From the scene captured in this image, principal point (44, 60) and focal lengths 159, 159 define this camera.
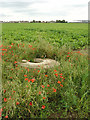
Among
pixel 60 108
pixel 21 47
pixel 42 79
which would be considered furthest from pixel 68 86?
pixel 21 47

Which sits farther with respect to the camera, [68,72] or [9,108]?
[68,72]

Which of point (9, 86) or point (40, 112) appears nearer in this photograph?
point (40, 112)

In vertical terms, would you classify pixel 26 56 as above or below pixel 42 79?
above

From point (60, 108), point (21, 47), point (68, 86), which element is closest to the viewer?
point (60, 108)

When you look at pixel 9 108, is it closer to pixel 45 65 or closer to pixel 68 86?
pixel 68 86

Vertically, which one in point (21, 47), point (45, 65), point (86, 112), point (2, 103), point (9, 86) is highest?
point (21, 47)

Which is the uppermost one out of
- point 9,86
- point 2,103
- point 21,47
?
point 21,47

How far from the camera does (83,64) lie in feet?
16.4

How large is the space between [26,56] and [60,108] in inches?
116

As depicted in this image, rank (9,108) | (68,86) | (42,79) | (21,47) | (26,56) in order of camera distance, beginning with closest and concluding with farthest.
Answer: (9,108)
(68,86)
(42,79)
(26,56)
(21,47)

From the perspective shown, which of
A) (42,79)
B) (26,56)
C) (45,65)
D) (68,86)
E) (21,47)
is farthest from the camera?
(21,47)

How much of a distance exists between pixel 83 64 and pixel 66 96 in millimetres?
1897

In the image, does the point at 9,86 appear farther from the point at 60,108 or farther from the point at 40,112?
the point at 60,108

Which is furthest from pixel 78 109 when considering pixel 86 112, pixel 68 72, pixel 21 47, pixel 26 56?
pixel 21 47
